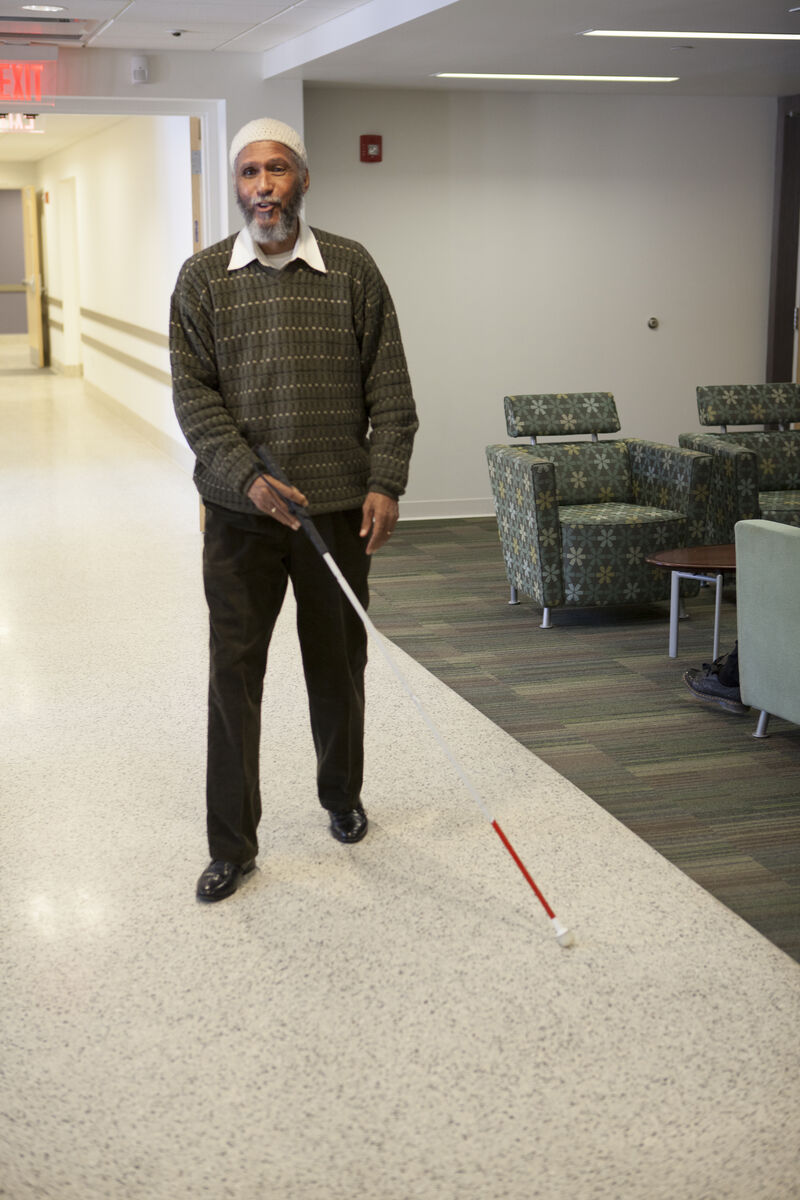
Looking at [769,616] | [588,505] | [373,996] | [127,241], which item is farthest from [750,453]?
[127,241]

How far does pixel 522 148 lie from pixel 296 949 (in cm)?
634

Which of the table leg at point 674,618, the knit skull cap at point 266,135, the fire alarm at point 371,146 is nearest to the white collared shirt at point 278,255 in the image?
the knit skull cap at point 266,135

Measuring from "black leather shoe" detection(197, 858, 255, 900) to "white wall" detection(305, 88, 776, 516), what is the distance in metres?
5.34

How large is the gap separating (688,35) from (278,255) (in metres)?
3.84

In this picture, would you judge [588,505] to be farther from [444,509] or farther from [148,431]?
[148,431]

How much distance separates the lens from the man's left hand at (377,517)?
118 inches

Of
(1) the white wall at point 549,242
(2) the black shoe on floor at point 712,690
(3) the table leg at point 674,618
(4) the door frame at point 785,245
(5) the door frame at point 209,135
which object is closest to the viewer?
(2) the black shoe on floor at point 712,690

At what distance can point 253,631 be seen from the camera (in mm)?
3043

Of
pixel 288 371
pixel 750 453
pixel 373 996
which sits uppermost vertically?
pixel 288 371

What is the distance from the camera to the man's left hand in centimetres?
301

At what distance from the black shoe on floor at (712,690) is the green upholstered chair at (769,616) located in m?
0.28

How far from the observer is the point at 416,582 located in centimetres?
654

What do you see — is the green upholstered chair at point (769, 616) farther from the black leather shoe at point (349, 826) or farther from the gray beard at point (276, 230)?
the gray beard at point (276, 230)

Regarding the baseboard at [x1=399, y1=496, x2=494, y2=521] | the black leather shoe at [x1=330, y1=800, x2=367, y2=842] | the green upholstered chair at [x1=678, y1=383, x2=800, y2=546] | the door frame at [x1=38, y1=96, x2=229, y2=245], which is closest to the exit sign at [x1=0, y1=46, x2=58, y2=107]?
the door frame at [x1=38, y1=96, x2=229, y2=245]
